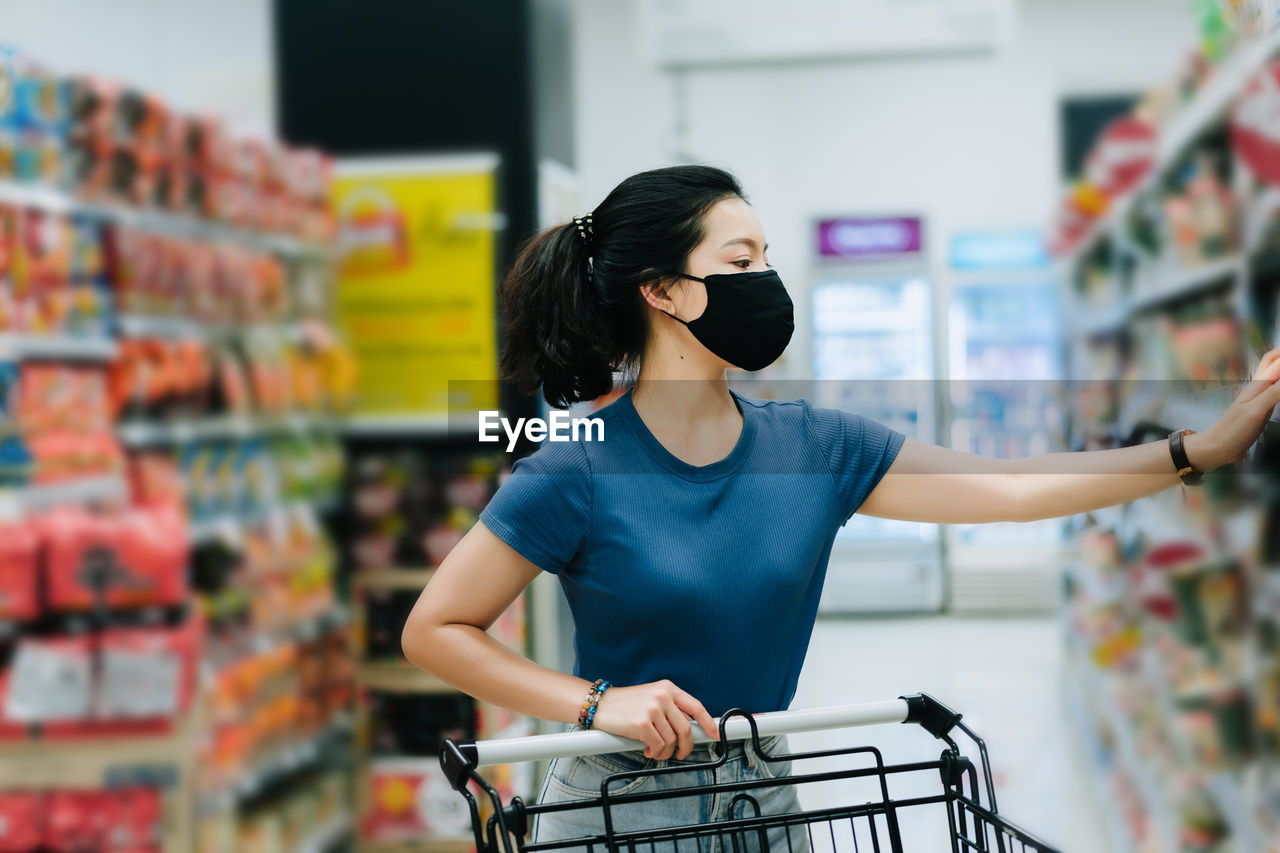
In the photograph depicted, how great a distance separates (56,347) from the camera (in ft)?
6.52

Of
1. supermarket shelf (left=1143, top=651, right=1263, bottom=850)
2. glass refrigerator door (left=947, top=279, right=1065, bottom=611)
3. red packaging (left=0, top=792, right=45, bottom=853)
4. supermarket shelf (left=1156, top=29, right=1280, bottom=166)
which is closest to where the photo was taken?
supermarket shelf (left=1156, top=29, right=1280, bottom=166)

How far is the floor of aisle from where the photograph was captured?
3141mm

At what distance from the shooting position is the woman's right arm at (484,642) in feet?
3.09

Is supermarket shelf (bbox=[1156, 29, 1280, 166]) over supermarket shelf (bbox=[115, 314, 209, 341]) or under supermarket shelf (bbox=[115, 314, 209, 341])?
over

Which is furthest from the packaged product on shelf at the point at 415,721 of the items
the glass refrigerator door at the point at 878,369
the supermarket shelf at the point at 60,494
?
the glass refrigerator door at the point at 878,369

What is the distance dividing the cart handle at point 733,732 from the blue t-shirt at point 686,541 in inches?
3.2

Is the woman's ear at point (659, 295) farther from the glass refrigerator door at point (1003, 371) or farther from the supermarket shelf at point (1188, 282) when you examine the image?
the glass refrigerator door at point (1003, 371)

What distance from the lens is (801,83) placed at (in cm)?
628

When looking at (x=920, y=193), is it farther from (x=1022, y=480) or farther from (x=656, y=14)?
(x=1022, y=480)

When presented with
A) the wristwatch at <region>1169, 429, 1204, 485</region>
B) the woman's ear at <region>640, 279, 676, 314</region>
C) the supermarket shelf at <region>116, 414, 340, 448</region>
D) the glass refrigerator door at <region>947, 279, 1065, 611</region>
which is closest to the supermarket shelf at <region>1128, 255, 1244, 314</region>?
the wristwatch at <region>1169, 429, 1204, 485</region>

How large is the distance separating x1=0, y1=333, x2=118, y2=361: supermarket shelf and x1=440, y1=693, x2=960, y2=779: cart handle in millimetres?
1497

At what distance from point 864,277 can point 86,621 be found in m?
5.14

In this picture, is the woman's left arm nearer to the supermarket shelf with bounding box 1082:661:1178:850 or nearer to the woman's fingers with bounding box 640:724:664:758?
the woman's fingers with bounding box 640:724:664:758

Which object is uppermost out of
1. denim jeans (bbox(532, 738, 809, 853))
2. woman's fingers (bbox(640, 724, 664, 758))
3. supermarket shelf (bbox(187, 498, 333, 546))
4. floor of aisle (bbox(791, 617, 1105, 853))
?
supermarket shelf (bbox(187, 498, 333, 546))
